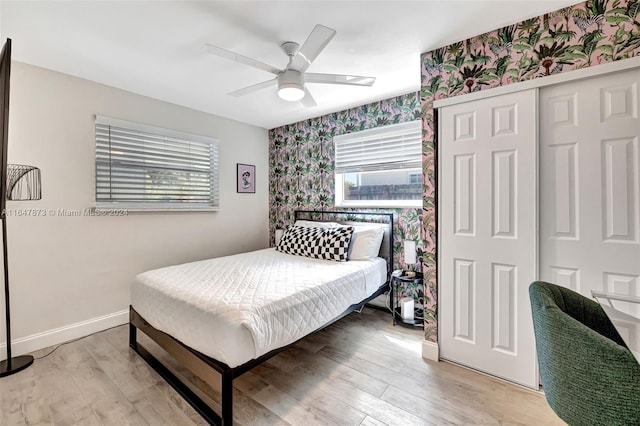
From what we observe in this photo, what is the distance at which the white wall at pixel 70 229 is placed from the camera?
2434 mm

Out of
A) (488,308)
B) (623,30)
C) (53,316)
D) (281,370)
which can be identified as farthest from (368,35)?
(53,316)

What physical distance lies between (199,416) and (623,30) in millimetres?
3391

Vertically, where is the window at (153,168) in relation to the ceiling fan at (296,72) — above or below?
below

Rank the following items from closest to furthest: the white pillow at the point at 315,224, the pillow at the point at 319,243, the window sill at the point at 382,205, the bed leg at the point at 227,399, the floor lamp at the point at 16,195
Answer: the bed leg at the point at 227,399 < the floor lamp at the point at 16,195 < the pillow at the point at 319,243 < the window sill at the point at 382,205 < the white pillow at the point at 315,224

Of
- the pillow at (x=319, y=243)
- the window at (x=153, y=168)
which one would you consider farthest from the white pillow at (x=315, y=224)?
the window at (x=153, y=168)

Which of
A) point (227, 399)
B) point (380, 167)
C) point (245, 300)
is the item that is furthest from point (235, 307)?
point (380, 167)

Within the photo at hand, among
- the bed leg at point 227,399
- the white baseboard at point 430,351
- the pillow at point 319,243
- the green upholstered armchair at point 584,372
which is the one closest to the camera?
the green upholstered armchair at point 584,372

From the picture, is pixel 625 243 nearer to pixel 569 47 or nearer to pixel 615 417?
pixel 569 47

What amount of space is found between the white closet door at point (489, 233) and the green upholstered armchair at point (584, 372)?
0.96 meters

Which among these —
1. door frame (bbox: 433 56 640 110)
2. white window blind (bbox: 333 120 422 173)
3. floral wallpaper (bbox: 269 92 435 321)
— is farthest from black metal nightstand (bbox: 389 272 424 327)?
door frame (bbox: 433 56 640 110)

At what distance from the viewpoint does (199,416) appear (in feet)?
5.55

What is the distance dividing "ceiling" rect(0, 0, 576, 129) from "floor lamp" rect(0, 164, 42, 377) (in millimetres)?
971

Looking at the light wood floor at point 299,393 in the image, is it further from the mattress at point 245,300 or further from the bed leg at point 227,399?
the mattress at point 245,300

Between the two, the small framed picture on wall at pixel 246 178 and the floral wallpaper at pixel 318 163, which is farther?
the small framed picture on wall at pixel 246 178
